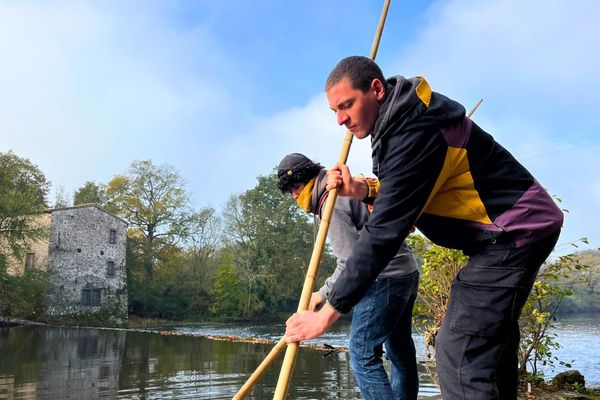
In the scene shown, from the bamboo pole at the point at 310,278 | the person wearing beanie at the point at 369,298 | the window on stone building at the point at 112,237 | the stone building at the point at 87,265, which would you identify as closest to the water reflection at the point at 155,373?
the person wearing beanie at the point at 369,298

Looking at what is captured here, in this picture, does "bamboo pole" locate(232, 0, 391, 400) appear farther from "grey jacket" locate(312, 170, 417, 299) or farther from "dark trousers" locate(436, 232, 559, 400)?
"dark trousers" locate(436, 232, 559, 400)

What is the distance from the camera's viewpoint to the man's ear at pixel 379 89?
1.86 m

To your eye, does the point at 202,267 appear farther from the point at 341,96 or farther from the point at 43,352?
the point at 341,96

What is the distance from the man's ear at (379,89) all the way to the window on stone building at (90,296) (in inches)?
1285

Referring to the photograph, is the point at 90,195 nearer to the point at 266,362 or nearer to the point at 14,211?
the point at 14,211

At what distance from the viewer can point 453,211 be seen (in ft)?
6.15

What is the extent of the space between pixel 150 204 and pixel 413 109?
1488 inches

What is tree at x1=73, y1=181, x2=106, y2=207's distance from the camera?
39156 millimetres

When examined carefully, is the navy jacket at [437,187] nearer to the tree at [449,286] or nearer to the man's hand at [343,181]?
the man's hand at [343,181]

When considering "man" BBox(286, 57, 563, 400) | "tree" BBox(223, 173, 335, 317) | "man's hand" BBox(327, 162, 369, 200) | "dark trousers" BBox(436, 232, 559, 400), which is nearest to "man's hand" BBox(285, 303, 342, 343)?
"man" BBox(286, 57, 563, 400)

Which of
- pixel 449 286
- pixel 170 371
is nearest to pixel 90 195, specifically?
pixel 170 371

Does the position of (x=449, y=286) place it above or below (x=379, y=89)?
below

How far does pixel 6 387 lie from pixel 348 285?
9.11 metres

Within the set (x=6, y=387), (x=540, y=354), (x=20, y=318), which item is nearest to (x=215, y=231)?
(x=20, y=318)
